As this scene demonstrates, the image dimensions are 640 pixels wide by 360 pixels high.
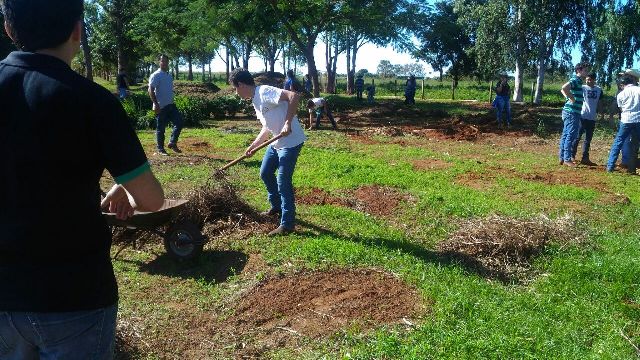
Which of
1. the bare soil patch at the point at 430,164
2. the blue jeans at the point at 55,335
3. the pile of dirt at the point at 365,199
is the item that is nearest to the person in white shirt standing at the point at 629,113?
the bare soil patch at the point at 430,164

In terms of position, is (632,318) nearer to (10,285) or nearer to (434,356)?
(434,356)

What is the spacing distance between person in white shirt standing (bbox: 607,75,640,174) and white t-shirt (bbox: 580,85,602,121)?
586 millimetres

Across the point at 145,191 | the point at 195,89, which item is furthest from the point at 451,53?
the point at 145,191

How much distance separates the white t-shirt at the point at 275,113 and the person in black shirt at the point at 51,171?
154 inches

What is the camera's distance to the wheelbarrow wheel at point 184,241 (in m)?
5.23

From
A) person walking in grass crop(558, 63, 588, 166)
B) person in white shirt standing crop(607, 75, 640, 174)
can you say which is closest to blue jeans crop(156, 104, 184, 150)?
person walking in grass crop(558, 63, 588, 166)

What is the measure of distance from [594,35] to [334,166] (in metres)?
21.9

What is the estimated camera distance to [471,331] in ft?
12.0

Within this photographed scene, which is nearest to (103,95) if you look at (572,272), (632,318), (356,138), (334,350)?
(334,350)

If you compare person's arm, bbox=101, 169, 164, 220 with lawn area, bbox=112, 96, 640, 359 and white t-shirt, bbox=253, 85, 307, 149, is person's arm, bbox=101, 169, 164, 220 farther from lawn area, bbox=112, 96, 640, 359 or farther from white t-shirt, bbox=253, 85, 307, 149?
white t-shirt, bbox=253, 85, 307, 149

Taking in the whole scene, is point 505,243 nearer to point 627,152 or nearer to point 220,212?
point 220,212

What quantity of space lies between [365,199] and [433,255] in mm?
2345

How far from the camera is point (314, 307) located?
418 cm

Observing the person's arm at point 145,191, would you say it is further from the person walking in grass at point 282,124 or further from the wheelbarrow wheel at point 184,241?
the person walking in grass at point 282,124
